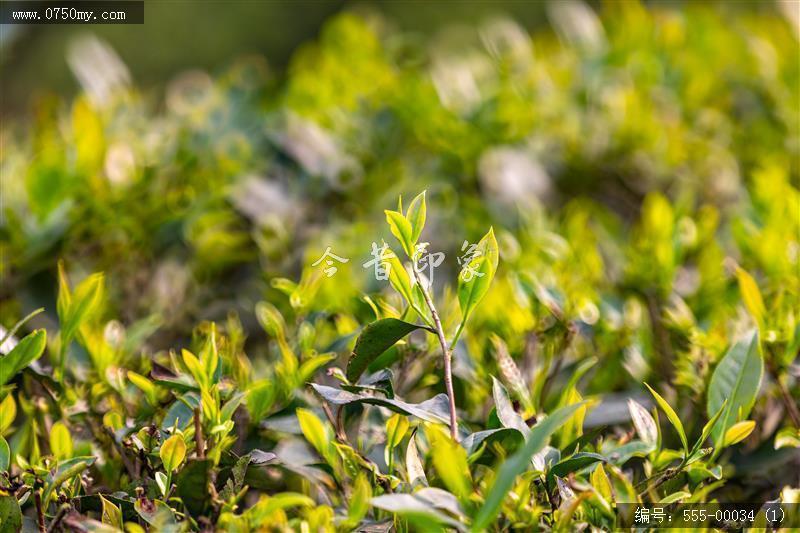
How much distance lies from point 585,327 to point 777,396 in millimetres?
310

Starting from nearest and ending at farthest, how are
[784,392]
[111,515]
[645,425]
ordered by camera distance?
[111,515] < [645,425] < [784,392]

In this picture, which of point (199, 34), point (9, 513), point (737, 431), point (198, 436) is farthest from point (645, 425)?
point (199, 34)

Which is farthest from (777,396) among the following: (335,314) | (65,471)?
(65,471)

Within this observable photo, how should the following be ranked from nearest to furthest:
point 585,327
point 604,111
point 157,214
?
point 585,327 → point 157,214 → point 604,111

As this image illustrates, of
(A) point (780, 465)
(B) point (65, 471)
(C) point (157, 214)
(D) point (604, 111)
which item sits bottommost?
(A) point (780, 465)

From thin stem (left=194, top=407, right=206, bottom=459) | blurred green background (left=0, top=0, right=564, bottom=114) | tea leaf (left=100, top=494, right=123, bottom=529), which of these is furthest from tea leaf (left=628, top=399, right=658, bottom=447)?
blurred green background (left=0, top=0, right=564, bottom=114)

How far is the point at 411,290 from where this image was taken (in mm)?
1033

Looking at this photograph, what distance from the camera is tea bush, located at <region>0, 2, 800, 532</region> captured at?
3.39 ft

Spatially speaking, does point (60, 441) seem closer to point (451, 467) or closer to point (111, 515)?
point (111, 515)

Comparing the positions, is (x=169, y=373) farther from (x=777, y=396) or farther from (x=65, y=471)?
(x=777, y=396)

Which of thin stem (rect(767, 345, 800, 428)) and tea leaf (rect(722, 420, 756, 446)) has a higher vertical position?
tea leaf (rect(722, 420, 756, 446))

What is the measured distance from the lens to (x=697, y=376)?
4.21 ft

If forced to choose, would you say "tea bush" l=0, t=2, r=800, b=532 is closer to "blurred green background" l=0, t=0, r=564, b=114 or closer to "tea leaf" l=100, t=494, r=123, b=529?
"tea leaf" l=100, t=494, r=123, b=529

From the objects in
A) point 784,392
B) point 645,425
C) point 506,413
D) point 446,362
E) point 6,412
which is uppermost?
point 6,412
